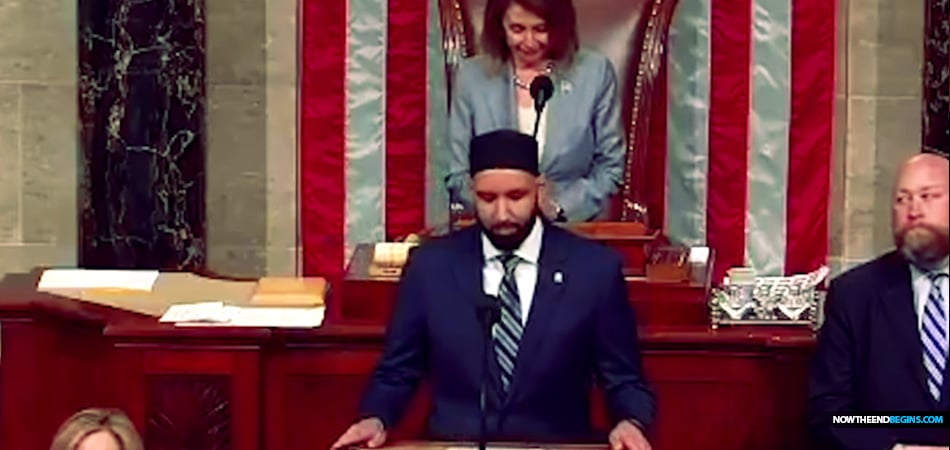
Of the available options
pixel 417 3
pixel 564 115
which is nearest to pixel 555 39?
pixel 564 115

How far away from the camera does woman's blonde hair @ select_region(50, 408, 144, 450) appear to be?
4.73 meters

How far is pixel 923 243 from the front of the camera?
4145 millimetres

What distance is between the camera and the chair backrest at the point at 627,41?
7.64 meters


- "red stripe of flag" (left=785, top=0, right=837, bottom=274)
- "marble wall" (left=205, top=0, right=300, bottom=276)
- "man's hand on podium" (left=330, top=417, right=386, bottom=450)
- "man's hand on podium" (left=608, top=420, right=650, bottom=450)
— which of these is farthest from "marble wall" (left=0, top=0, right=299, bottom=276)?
"man's hand on podium" (left=608, top=420, right=650, bottom=450)

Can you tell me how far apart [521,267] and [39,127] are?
375 centimetres

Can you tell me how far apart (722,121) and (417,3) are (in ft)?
4.26

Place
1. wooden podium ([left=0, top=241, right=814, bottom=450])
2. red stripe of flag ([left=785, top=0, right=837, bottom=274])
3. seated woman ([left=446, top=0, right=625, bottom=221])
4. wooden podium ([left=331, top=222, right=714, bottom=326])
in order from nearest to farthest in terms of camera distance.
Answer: wooden podium ([left=0, top=241, right=814, bottom=450]) → wooden podium ([left=331, top=222, right=714, bottom=326]) → seated woman ([left=446, top=0, right=625, bottom=221]) → red stripe of flag ([left=785, top=0, right=837, bottom=274])

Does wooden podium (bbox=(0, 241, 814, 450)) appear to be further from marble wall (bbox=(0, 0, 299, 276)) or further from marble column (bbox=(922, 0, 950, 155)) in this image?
marble column (bbox=(922, 0, 950, 155))

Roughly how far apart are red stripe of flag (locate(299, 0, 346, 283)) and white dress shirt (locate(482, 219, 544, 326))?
2.65 m

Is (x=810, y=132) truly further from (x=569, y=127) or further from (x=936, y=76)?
(x=569, y=127)

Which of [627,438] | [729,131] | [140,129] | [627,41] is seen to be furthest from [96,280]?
[729,131]

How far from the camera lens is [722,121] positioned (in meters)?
8.12

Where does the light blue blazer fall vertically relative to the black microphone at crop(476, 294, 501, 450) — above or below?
above

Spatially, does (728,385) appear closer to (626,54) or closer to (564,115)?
(564,115)
